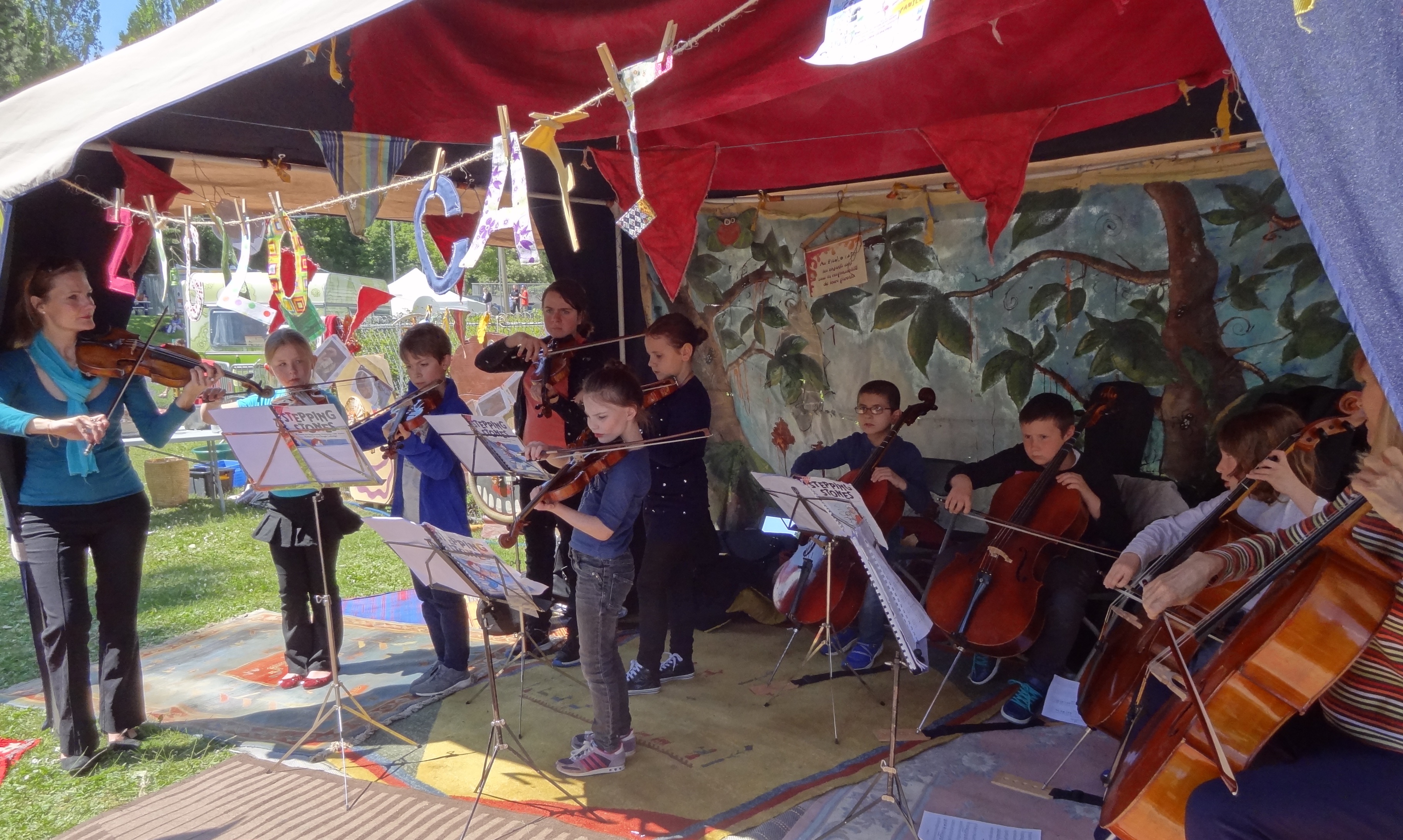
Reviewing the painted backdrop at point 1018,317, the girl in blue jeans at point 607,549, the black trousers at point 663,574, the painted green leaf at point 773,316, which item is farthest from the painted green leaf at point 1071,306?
the girl in blue jeans at point 607,549

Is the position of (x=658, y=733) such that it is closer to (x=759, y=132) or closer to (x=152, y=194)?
(x=759, y=132)

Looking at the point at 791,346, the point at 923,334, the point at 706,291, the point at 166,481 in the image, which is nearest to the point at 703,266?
the point at 706,291

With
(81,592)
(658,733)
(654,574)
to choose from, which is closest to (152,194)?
(81,592)

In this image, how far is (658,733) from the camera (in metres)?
3.09

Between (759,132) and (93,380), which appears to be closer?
(93,380)

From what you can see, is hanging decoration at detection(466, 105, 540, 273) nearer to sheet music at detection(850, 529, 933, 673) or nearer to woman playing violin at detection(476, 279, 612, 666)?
sheet music at detection(850, 529, 933, 673)

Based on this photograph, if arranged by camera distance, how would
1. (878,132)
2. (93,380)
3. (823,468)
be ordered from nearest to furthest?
(93,380) < (878,132) < (823,468)

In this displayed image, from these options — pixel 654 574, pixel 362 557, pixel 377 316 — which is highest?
pixel 377 316

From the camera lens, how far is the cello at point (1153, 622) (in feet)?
7.18

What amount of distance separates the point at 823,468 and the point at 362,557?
3.76 m

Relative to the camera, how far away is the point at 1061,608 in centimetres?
309

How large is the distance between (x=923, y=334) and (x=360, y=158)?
2.62 metres

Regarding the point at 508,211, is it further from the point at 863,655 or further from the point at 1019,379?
the point at 1019,379

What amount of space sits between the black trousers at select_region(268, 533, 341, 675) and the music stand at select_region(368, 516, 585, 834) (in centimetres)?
132
